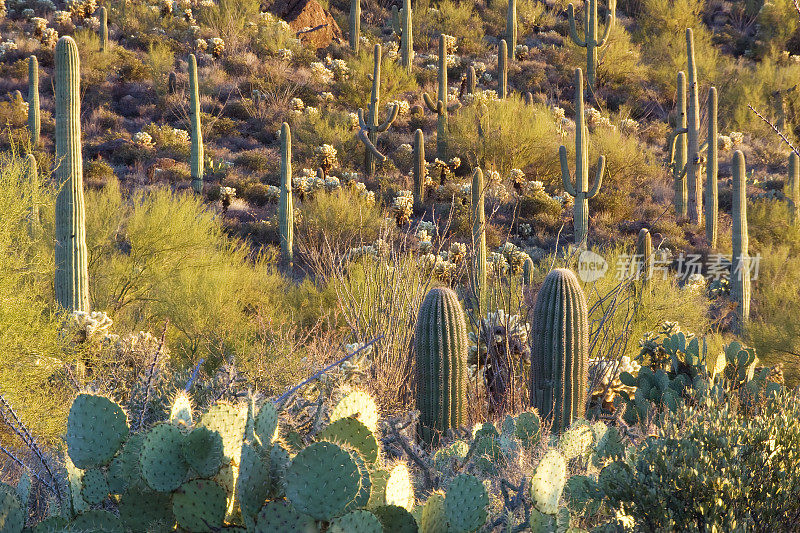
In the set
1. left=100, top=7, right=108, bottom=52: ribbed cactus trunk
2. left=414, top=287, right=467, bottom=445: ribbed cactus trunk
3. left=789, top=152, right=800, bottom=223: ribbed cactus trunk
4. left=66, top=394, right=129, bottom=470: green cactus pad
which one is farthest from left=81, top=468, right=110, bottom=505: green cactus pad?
left=100, top=7, right=108, bottom=52: ribbed cactus trunk

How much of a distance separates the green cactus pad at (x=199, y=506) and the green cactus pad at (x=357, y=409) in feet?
1.73

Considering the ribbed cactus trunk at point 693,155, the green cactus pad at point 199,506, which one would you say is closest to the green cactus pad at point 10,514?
the green cactus pad at point 199,506

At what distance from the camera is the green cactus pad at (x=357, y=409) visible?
284cm

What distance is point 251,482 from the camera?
7.79 feet

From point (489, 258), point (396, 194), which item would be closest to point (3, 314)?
point (489, 258)

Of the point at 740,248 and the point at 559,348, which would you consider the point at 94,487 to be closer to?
the point at 559,348

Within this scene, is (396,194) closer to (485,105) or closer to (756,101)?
(485,105)

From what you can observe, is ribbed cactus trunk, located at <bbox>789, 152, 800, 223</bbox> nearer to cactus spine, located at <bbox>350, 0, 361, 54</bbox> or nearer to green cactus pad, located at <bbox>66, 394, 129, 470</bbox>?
cactus spine, located at <bbox>350, 0, 361, 54</bbox>

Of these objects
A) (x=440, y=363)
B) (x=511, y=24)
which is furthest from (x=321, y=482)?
(x=511, y=24)

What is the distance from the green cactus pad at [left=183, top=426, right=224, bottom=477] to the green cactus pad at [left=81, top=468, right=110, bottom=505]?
1.58ft

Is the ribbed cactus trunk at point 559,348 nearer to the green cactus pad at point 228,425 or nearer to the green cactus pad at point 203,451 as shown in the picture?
the green cactus pad at point 228,425

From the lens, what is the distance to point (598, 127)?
20.9m

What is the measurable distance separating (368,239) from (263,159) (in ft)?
19.7

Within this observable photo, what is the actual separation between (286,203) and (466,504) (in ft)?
37.3
